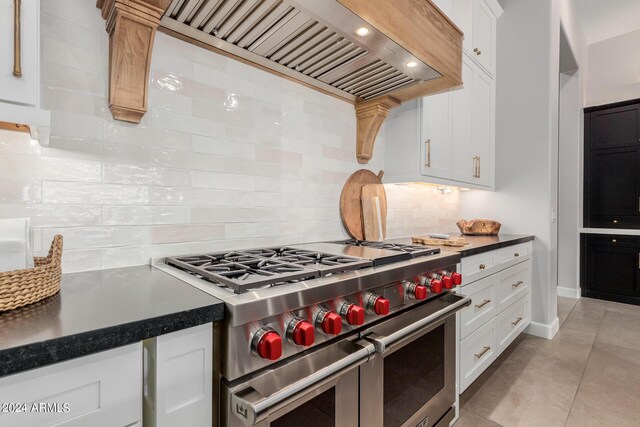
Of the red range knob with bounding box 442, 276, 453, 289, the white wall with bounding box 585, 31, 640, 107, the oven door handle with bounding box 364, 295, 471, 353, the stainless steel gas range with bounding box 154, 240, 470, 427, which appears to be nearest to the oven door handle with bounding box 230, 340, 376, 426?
the stainless steel gas range with bounding box 154, 240, 470, 427

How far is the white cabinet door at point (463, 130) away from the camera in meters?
2.33

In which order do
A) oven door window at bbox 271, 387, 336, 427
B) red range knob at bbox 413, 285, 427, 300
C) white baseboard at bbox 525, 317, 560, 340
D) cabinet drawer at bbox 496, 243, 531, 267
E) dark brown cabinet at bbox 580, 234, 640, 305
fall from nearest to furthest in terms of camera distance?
oven door window at bbox 271, 387, 336, 427 → red range knob at bbox 413, 285, 427, 300 → cabinet drawer at bbox 496, 243, 531, 267 → white baseboard at bbox 525, 317, 560, 340 → dark brown cabinet at bbox 580, 234, 640, 305

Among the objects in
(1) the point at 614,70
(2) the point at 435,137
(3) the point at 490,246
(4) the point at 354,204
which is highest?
(1) the point at 614,70

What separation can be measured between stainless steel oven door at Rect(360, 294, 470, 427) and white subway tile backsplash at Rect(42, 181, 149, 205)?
3.04 feet

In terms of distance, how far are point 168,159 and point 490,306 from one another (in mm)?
2022

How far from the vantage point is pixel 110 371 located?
58cm

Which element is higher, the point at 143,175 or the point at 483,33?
the point at 483,33

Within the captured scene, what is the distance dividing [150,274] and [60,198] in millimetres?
365

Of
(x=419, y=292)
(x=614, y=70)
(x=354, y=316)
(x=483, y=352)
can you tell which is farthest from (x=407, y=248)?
(x=614, y=70)

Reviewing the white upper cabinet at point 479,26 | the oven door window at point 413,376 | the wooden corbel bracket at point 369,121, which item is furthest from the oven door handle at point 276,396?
the white upper cabinet at point 479,26

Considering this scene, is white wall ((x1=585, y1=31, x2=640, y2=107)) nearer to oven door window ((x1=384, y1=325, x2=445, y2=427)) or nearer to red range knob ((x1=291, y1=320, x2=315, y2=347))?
oven door window ((x1=384, y1=325, x2=445, y2=427))

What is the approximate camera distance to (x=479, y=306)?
1.87 meters

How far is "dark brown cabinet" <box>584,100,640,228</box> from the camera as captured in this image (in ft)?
12.6

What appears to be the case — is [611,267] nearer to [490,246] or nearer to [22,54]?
[490,246]
